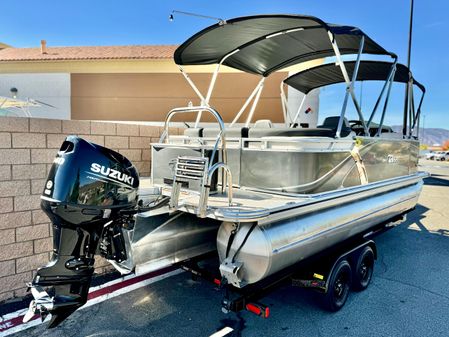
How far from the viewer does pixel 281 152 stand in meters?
2.84

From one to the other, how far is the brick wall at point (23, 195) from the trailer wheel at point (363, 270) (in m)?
3.19

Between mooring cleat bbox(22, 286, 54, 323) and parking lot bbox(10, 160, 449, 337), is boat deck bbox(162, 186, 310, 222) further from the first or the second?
parking lot bbox(10, 160, 449, 337)

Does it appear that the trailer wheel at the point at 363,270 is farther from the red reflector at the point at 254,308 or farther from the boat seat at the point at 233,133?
the boat seat at the point at 233,133

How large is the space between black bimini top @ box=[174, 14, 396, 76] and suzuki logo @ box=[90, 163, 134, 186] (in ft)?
6.51

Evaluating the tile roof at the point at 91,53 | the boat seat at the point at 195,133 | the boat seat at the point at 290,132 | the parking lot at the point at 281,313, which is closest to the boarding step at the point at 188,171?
the boat seat at the point at 290,132

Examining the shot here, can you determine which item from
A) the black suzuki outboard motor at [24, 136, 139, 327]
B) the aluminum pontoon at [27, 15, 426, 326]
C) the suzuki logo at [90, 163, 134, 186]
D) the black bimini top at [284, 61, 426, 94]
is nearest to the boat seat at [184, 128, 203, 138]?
the aluminum pontoon at [27, 15, 426, 326]

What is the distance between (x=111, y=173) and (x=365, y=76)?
4.83 m

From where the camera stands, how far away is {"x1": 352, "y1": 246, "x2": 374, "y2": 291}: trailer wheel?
343 cm

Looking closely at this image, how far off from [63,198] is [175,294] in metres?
1.75

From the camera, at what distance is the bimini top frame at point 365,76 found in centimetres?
458

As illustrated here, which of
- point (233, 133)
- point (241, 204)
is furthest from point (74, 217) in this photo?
point (233, 133)

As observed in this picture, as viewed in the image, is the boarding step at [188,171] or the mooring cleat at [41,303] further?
the boarding step at [188,171]

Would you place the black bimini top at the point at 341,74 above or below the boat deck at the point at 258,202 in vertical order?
above

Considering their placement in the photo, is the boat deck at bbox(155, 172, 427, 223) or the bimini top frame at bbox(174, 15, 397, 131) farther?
the bimini top frame at bbox(174, 15, 397, 131)
